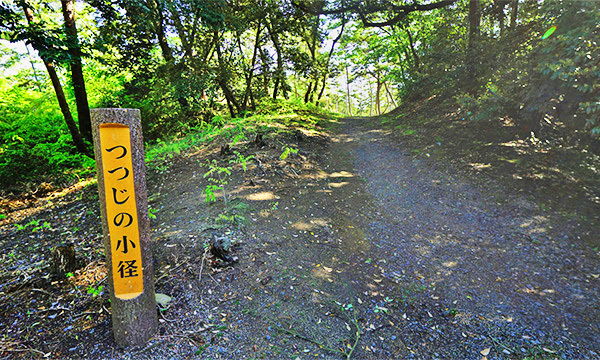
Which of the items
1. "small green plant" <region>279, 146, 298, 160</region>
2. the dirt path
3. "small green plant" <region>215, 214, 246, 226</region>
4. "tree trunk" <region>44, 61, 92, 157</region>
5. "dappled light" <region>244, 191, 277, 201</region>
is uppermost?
"tree trunk" <region>44, 61, 92, 157</region>

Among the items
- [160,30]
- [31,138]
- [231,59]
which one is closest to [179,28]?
[160,30]

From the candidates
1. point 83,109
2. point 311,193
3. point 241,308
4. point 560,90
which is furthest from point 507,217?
point 83,109

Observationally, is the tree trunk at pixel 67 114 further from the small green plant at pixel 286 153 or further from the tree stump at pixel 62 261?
the tree stump at pixel 62 261

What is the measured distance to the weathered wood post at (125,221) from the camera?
2268mm

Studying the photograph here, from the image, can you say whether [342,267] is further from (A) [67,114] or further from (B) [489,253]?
(A) [67,114]

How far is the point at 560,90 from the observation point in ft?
14.9

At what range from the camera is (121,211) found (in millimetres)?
2328

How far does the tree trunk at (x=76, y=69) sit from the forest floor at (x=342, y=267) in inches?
114

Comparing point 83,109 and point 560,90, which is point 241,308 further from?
point 83,109

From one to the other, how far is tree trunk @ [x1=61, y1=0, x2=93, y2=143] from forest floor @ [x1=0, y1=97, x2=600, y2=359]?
Answer: 291cm

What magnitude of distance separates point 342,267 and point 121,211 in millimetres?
2670

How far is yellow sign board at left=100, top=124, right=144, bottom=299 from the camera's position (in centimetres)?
227

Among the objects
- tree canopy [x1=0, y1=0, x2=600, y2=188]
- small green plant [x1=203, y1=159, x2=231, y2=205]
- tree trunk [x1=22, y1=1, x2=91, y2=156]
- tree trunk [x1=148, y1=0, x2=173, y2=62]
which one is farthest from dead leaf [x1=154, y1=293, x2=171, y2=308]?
tree trunk [x1=22, y1=1, x2=91, y2=156]

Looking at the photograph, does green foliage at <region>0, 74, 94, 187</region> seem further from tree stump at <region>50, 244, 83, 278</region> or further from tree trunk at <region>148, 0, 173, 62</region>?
tree stump at <region>50, 244, 83, 278</region>
